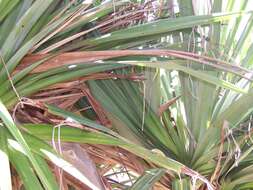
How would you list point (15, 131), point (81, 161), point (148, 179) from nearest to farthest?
point (15, 131) → point (81, 161) → point (148, 179)

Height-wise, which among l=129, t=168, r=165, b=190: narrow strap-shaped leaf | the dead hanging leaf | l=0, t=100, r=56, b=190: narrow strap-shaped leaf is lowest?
l=129, t=168, r=165, b=190: narrow strap-shaped leaf

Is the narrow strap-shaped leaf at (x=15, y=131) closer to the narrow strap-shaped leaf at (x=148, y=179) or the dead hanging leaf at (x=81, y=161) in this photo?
the dead hanging leaf at (x=81, y=161)

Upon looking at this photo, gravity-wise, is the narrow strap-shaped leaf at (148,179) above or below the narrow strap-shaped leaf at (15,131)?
below

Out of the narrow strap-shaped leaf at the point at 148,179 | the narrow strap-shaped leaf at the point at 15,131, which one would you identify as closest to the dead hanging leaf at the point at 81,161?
the narrow strap-shaped leaf at the point at 148,179

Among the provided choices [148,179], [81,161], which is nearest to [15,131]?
[81,161]

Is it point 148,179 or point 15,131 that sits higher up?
point 15,131

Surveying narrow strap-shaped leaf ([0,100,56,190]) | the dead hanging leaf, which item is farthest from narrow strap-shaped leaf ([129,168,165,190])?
narrow strap-shaped leaf ([0,100,56,190])

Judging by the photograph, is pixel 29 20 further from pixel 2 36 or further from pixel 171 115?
pixel 171 115

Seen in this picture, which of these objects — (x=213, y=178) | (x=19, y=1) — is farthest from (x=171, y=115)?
(x=19, y=1)

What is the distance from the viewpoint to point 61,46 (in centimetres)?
99

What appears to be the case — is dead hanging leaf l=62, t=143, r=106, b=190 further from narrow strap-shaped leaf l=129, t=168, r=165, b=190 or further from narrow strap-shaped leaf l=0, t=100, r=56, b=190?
narrow strap-shaped leaf l=0, t=100, r=56, b=190

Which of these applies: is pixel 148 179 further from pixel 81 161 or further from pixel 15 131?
pixel 15 131

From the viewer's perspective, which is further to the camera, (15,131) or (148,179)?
(148,179)

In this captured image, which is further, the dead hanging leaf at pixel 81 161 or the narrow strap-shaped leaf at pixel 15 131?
the dead hanging leaf at pixel 81 161
